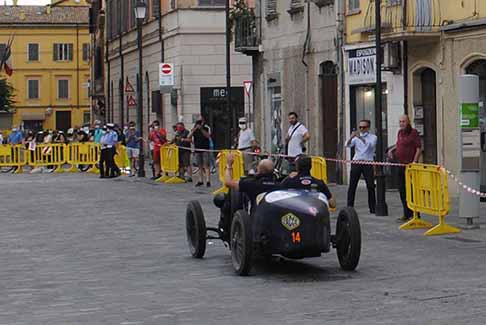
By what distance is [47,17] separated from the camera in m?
106

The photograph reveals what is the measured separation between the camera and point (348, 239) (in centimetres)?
1363

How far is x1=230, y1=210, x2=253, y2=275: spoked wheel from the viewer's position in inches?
524

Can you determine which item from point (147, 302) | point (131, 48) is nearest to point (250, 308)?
point (147, 302)

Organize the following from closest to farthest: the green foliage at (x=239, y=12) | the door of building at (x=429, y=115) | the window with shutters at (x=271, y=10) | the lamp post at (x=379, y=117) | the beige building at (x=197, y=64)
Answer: the lamp post at (x=379, y=117), the door of building at (x=429, y=115), the window with shutters at (x=271, y=10), the green foliage at (x=239, y=12), the beige building at (x=197, y=64)

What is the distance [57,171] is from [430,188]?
93.6ft

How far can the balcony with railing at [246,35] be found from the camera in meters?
36.0

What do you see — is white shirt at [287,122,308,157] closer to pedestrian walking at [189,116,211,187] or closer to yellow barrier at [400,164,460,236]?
pedestrian walking at [189,116,211,187]

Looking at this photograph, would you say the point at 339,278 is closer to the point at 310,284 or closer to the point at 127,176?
the point at 310,284

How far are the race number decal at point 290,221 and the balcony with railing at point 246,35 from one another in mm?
22901

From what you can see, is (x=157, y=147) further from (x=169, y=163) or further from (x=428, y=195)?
(x=428, y=195)

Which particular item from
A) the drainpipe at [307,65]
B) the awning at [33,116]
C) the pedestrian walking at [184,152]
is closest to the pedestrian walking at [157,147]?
the pedestrian walking at [184,152]

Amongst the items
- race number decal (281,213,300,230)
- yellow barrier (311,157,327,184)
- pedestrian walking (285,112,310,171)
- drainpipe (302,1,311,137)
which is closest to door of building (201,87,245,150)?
drainpipe (302,1,311,137)

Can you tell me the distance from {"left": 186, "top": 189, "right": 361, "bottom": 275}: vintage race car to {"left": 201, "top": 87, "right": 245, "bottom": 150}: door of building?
33487 mm

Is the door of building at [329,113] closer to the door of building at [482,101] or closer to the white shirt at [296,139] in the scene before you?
the white shirt at [296,139]
